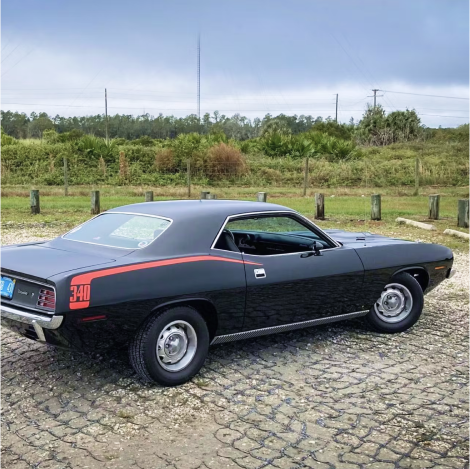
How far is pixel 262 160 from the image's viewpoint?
35.1 m

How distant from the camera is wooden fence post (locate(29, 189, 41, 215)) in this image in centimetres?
1797

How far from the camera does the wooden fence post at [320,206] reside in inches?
659

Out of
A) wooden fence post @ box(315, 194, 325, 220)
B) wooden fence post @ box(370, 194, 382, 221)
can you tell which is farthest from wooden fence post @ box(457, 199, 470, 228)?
wooden fence post @ box(315, 194, 325, 220)

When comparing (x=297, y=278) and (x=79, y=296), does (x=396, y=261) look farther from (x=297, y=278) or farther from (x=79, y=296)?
(x=79, y=296)

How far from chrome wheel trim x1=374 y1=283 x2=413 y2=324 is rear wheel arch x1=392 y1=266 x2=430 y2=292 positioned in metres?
0.17

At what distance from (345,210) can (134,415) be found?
1561 centimetres

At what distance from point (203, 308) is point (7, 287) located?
4.78ft

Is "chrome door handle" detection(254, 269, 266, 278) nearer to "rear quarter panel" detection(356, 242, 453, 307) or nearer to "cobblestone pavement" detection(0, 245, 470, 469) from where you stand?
"cobblestone pavement" detection(0, 245, 470, 469)

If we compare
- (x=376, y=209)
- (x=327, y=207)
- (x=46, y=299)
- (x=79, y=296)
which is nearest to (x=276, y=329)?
(x=79, y=296)

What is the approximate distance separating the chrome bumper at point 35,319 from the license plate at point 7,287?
0.10 meters

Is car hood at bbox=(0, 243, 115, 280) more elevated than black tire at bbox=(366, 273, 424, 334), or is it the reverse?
car hood at bbox=(0, 243, 115, 280)

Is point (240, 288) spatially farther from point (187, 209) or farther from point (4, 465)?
point (4, 465)

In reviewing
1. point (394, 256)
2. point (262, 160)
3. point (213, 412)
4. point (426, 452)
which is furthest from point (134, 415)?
point (262, 160)

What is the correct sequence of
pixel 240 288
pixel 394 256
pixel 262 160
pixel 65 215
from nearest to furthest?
pixel 240 288 < pixel 394 256 < pixel 65 215 < pixel 262 160
